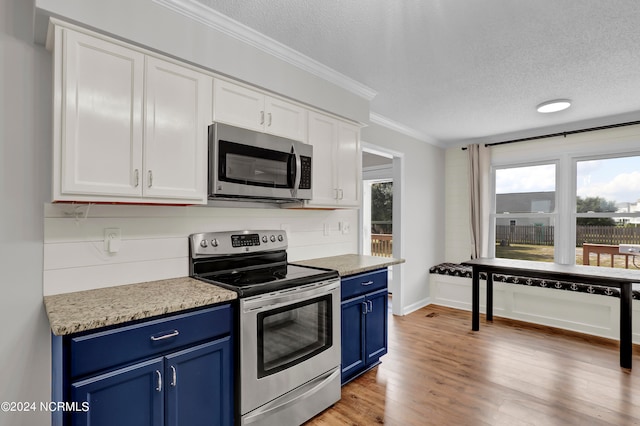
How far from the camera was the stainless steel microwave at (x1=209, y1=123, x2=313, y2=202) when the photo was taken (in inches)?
78.5

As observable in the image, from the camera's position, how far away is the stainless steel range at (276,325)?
178cm

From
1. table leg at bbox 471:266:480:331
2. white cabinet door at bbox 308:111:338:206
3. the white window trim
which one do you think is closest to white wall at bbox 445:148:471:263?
the white window trim

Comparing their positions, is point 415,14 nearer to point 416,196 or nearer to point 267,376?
point 267,376

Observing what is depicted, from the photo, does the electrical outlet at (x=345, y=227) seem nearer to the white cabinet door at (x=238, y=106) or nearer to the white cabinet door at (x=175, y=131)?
the white cabinet door at (x=238, y=106)

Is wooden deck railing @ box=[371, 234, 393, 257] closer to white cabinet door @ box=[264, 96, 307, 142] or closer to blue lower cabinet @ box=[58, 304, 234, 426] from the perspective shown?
white cabinet door @ box=[264, 96, 307, 142]

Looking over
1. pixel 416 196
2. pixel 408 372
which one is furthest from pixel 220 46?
pixel 416 196

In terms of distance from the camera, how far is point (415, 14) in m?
1.98

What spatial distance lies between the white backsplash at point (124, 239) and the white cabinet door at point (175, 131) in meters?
0.29

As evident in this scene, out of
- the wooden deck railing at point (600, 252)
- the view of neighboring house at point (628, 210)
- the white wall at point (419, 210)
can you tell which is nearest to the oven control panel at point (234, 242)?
the white wall at point (419, 210)

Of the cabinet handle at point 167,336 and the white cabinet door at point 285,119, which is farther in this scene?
the white cabinet door at point 285,119

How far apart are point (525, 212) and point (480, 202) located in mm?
627

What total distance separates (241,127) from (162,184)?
652 mm

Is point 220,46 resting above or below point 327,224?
above

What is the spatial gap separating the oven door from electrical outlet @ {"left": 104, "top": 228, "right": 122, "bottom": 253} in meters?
0.79
